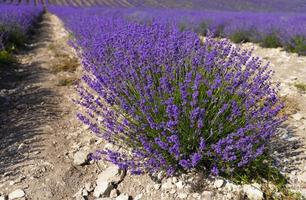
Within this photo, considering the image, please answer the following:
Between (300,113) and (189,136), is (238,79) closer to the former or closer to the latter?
(189,136)

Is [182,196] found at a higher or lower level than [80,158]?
higher

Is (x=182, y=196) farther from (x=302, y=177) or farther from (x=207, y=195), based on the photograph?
(x=302, y=177)

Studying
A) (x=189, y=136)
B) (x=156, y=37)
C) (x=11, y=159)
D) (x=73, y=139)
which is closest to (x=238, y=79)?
(x=189, y=136)

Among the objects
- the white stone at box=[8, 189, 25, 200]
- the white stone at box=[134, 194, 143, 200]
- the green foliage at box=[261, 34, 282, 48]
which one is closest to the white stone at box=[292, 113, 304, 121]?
the white stone at box=[134, 194, 143, 200]

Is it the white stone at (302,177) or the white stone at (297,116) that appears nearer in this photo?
the white stone at (302,177)

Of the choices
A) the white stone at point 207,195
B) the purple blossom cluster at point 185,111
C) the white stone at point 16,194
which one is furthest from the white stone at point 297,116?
the white stone at point 16,194

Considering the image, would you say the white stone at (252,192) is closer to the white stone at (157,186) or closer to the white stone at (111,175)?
the white stone at (157,186)

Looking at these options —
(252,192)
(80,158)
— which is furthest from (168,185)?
(80,158)
